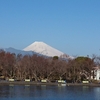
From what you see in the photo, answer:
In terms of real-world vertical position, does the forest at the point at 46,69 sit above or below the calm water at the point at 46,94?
above

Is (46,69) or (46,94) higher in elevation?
(46,69)

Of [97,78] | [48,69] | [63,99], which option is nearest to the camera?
[63,99]

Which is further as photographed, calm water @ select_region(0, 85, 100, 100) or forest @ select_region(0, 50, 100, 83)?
forest @ select_region(0, 50, 100, 83)

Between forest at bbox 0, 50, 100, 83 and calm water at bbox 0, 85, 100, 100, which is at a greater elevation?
forest at bbox 0, 50, 100, 83

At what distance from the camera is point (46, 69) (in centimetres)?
5862

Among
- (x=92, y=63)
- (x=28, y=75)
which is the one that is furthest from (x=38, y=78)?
(x=92, y=63)

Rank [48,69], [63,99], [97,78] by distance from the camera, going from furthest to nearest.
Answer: [97,78] < [48,69] < [63,99]

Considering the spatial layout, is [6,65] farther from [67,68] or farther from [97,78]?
[97,78]

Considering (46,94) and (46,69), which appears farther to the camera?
(46,69)

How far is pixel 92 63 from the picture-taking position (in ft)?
199

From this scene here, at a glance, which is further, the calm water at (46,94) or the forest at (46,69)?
the forest at (46,69)

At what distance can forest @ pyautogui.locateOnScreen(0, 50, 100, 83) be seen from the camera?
58.5 metres

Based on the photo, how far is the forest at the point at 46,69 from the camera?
192ft

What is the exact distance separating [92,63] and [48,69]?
851 cm
